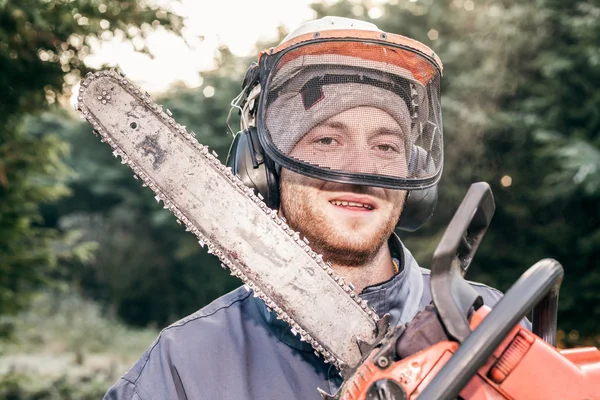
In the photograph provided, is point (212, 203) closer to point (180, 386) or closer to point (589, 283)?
point (180, 386)

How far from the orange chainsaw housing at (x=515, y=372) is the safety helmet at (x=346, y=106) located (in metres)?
0.66

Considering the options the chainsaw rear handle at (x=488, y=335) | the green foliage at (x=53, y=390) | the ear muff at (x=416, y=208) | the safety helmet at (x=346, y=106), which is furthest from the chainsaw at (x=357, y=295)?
the green foliage at (x=53, y=390)

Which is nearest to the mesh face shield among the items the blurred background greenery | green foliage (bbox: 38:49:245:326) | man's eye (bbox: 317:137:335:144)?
man's eye (bbox: 317:137:335:144)

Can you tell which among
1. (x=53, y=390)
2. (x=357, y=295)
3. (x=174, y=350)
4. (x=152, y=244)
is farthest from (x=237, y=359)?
(x=152, y=244)

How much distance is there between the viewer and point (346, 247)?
1631 millimetres

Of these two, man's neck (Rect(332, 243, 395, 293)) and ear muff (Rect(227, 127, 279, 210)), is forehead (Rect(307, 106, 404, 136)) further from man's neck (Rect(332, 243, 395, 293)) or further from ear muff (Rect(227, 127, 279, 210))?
man's neck (Rect(332, 243, 395, 293))

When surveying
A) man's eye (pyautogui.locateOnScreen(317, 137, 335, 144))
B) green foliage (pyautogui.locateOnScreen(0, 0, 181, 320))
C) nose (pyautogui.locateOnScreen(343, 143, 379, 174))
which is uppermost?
green foliage (pyautogui.locateOnScreen(0, 0, 181, 320))

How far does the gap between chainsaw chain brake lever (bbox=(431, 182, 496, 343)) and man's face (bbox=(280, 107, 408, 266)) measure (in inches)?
22.8

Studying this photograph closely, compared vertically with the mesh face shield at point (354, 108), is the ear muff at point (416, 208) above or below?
below

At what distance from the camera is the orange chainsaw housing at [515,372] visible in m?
0.98

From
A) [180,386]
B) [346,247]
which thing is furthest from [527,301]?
[180,386]

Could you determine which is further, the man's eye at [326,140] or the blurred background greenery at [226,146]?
the blurred background greenery at [226,146]

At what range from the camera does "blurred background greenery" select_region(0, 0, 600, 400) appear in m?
4.48

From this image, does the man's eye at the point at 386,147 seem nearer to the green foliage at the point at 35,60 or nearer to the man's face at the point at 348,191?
the man's face at the point at 348,191
